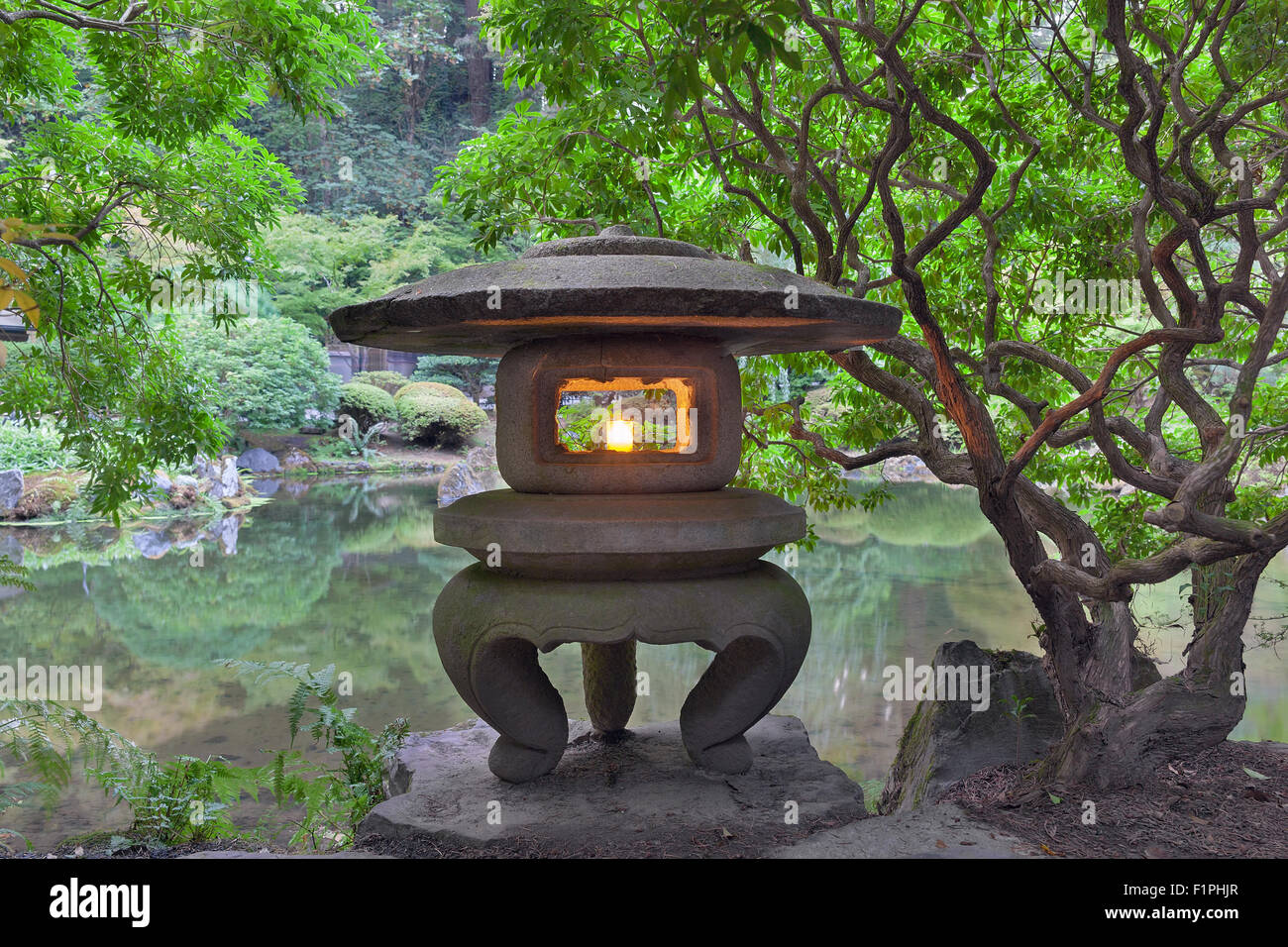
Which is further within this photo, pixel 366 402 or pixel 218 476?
pixel 366 402

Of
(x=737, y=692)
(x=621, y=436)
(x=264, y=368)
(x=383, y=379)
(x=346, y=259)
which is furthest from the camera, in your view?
(x=383, y=379)

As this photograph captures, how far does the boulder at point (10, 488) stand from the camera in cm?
1479

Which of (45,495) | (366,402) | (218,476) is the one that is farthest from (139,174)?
(366,402)

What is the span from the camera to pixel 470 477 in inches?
Result: 724

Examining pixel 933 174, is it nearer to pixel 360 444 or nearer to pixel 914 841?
pixel 914 841

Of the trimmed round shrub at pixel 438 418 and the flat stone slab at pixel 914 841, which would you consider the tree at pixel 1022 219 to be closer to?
the flat stone slab at pixel 914 841

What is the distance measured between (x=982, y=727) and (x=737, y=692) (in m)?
1.55

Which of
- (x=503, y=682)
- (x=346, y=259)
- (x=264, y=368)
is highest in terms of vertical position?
(x=346, y=259)

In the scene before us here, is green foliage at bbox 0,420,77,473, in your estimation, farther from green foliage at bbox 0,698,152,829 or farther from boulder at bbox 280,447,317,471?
green foliage at bbox 0,698,152,829

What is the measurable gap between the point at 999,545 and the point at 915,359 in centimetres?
1135

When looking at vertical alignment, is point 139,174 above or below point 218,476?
above

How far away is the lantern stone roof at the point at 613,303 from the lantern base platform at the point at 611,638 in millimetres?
1087

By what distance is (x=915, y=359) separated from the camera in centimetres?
494

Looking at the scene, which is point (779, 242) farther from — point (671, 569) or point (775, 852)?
point (775, 852)
